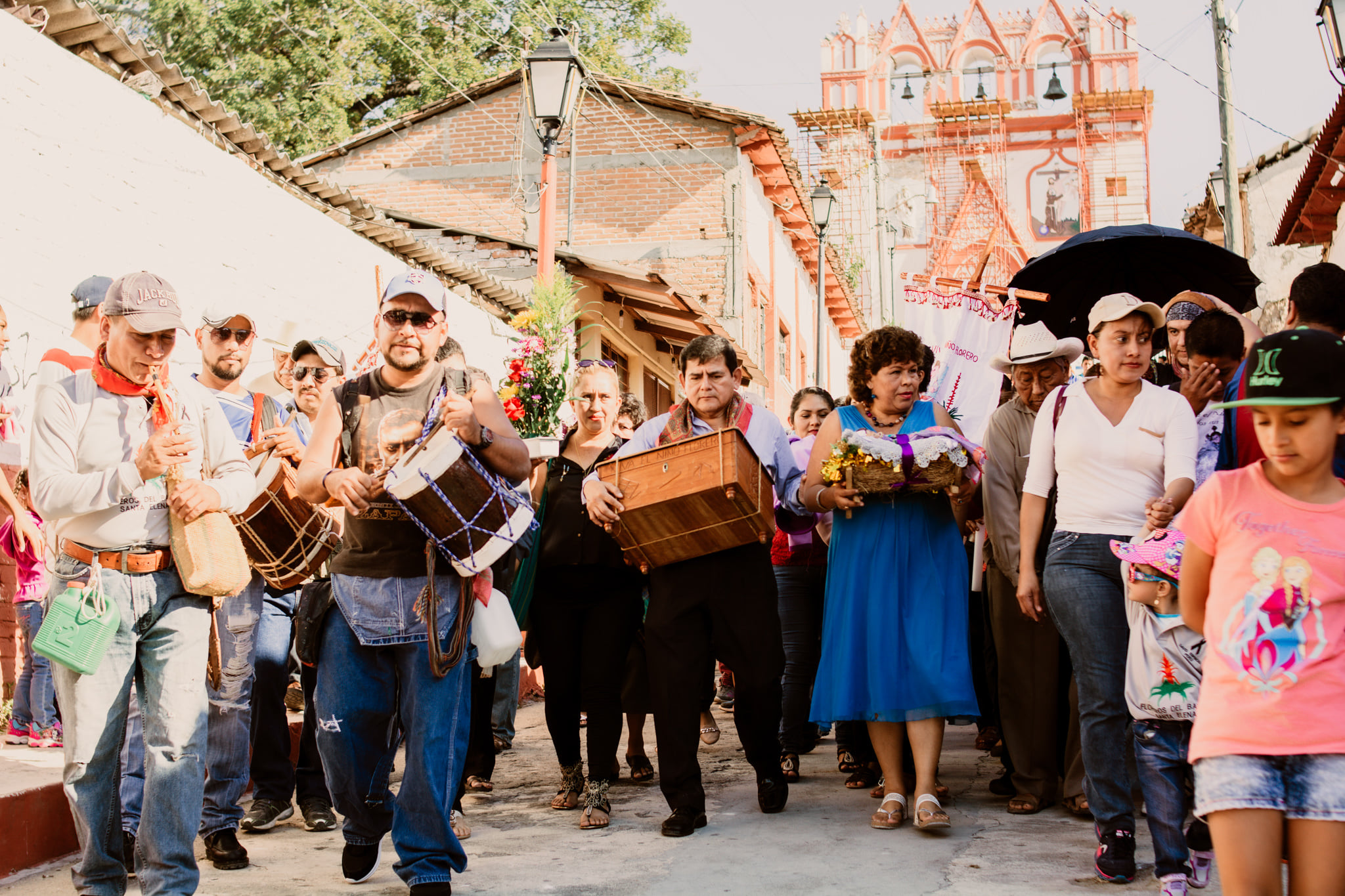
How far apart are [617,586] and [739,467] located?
127 centimetres

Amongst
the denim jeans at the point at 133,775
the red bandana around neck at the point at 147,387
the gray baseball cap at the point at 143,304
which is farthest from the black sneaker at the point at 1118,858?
the gray baseball cap at the point at 143,304

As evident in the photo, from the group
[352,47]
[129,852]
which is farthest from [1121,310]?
[352,47]

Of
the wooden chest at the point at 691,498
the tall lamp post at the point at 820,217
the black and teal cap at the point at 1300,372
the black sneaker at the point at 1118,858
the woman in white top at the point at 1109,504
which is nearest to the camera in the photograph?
the black and teal cap at the point at 1300,372

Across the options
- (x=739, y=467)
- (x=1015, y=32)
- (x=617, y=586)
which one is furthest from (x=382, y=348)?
(x=1015, y=32)

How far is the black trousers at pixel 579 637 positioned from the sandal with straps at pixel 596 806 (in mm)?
372

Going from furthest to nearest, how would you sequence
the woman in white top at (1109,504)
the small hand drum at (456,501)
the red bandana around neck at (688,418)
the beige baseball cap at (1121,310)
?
the red bandana around neck at (688,418) → the beige baseball cap at (1121,310) → the woman in white top at (1109,504) → the small hand drum at (456,501)

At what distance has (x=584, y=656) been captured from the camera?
6.40 meters

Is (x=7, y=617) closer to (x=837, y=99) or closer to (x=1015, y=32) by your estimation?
(x=837, y=99)

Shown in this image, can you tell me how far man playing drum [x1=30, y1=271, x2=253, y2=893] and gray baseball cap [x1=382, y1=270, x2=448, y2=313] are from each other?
29.4 inches

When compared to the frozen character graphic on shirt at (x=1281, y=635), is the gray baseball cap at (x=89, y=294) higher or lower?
higher

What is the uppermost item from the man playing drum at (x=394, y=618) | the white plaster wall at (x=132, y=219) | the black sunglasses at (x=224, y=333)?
the white plaster wall at (x=132, y=219)

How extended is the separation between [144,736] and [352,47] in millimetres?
27954

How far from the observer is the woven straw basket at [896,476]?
18.5ft

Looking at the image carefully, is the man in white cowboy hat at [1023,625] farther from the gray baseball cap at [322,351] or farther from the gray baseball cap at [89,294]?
the gray baseball cap at [89,294]
